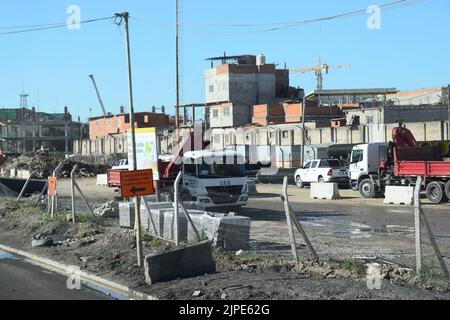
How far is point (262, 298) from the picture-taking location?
8211 mm

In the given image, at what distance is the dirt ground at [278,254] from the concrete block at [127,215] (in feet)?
1.16

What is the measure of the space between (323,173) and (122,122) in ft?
258

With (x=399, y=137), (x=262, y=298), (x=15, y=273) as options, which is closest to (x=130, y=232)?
(x=15, y=273)

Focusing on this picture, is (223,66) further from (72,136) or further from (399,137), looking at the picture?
(399,137)

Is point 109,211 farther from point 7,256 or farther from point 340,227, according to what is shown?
A: point 340,227

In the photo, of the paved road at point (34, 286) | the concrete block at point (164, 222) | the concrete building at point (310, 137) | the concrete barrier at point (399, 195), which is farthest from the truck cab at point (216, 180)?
the concrete building at point (310, 137)

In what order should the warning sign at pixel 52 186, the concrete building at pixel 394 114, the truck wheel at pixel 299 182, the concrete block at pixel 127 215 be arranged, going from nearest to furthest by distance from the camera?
1. the concrete block at pixel 127 215
2. the warning sign at pixel 52 186
3. the truck wheel at pixel 299 182
4. the concrete building at pixel 394 114

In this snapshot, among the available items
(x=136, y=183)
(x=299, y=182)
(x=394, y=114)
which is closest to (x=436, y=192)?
(x=299, y=182)

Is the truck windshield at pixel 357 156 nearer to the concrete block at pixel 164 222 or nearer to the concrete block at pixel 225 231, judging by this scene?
the concrete block at pixel 164 222

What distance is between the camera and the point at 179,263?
10031 millimetres

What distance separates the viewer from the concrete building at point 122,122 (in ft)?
365

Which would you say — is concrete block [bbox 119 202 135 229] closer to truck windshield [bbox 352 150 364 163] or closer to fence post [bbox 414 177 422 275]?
fence post [bbox 414 177 422 275]

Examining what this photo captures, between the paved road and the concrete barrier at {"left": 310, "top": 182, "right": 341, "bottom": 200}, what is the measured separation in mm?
21017
